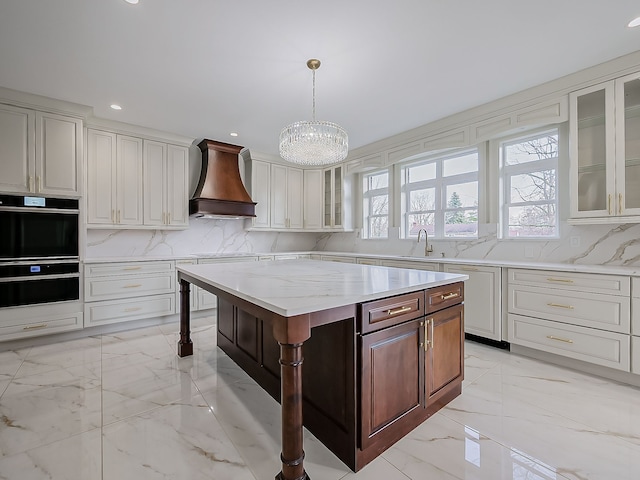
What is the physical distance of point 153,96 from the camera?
312 centimetres

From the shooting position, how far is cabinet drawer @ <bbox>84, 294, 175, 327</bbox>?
11.2 feet

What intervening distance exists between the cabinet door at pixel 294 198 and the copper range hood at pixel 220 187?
852 millimetres

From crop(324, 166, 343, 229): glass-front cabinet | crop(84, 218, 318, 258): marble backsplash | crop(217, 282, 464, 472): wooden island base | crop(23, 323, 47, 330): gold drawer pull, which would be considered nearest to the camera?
crop(217, 282, 464, 472): wooden island base

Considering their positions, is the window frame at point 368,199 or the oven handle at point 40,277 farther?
the window frame at point 368,199

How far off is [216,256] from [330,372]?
3110 mm

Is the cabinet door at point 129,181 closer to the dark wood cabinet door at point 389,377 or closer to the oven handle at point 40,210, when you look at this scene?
the oven handle at point 40,210

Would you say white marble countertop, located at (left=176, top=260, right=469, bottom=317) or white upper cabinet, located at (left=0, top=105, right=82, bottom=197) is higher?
white upper cabinet, located at (left=0, top=105, right=82, bottom=197)

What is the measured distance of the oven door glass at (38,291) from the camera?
116 inches

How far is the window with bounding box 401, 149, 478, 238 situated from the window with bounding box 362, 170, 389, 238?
39 centimetres

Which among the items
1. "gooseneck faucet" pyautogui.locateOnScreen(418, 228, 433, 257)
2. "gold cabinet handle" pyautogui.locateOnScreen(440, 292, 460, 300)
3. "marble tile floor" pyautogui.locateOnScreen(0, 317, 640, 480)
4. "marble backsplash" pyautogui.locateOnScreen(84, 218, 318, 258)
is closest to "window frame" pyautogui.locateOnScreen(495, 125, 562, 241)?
"gooseneck faucet" pyautogui.locateOnScreen(418, 228, 433, 257)

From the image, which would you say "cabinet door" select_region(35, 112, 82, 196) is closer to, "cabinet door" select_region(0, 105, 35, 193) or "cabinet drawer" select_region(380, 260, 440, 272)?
"cabinet door" select_region(0, 105, 35, 193)

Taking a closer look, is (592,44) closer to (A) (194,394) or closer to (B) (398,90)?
(B) (398,90)

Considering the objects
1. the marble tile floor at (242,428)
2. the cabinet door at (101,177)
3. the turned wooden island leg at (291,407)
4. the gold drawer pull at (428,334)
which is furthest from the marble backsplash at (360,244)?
the turned wooden island leg at (291,407)

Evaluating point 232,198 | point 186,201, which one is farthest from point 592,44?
point 186,201
